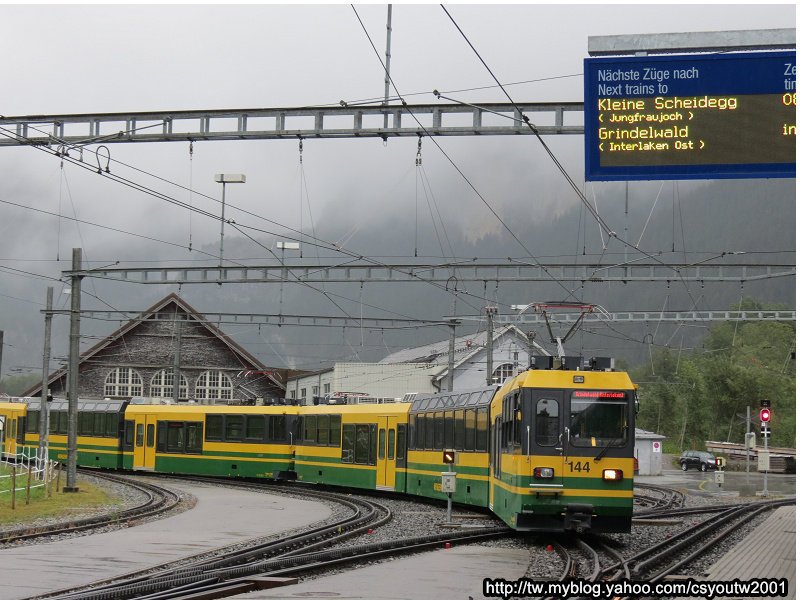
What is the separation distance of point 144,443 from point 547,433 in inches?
1087

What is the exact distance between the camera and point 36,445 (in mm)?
50250

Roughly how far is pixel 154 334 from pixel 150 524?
57.9 m

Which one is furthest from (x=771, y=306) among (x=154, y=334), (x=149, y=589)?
(x=149, y=589)

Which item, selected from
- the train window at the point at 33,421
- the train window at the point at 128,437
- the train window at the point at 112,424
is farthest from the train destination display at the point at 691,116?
the train window at the point at 33,421

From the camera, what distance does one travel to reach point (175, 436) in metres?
42.7

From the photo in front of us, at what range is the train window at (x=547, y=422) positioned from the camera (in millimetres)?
19328

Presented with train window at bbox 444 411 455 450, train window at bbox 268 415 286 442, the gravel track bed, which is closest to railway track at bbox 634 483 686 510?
the gravel track bed

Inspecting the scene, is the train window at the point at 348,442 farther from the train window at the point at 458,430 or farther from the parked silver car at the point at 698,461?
the parked silver car at the point at 698,461

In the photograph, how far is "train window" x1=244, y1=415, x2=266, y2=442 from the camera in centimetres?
3984

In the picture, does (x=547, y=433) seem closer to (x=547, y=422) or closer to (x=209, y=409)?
(x=547, y=422)

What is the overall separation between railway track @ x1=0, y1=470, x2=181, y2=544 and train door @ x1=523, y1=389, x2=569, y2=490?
856 cm

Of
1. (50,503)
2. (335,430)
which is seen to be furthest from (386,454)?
(50,503)

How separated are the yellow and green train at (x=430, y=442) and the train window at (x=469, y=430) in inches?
1.8

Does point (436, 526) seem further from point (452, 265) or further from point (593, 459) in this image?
point (452, 265)
